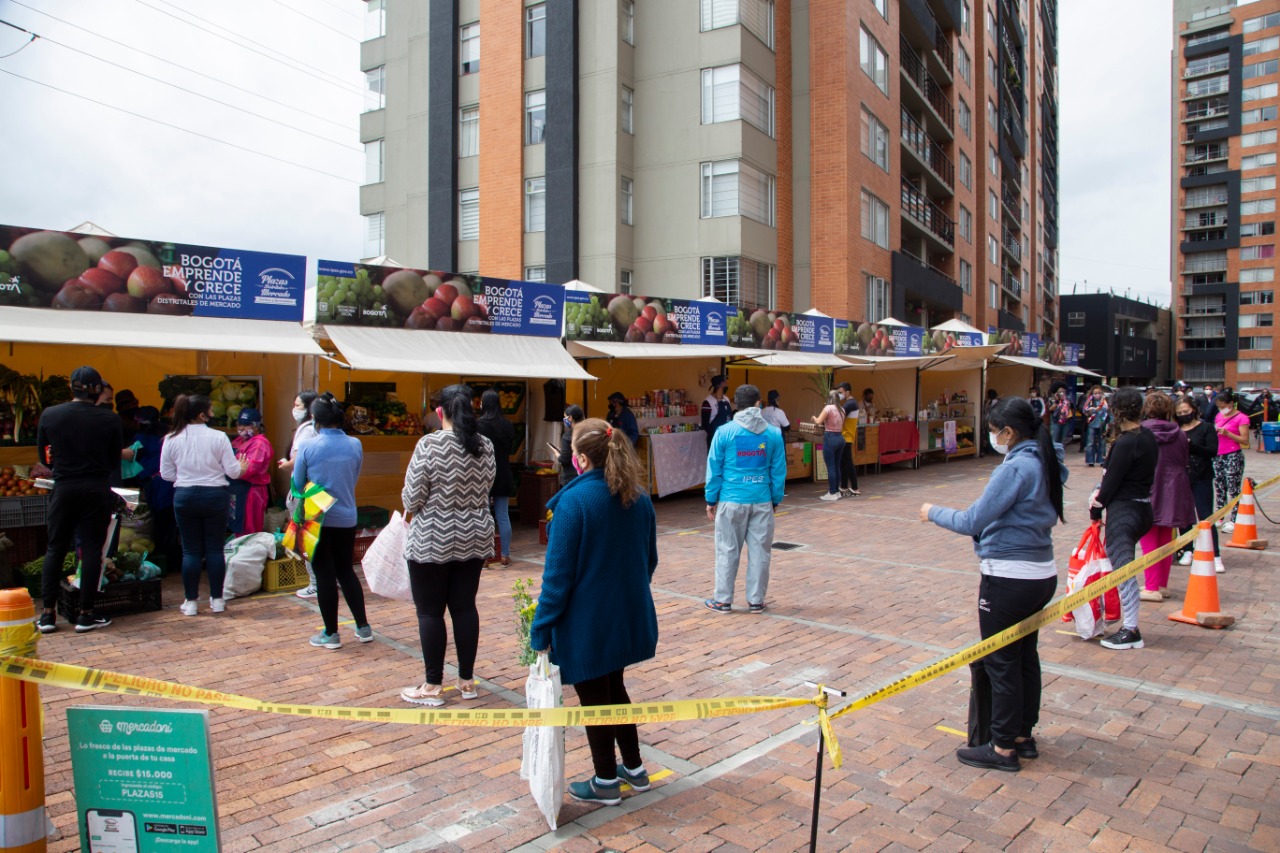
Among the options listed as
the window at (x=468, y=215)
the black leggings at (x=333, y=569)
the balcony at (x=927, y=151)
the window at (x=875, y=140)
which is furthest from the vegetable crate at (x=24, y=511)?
the balcony at (x=927, y=151)

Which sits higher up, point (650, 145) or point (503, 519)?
point (650, 145)

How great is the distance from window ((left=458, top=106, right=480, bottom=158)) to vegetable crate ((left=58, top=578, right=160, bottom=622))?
21872 millimetres

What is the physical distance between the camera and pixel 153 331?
335 inches

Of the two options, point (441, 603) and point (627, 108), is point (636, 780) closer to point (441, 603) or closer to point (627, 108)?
point (441, 603)

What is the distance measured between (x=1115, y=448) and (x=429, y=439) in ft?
16.5

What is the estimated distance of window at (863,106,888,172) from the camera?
27031mm

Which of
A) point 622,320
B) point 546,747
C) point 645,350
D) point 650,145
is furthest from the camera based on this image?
point 650,145

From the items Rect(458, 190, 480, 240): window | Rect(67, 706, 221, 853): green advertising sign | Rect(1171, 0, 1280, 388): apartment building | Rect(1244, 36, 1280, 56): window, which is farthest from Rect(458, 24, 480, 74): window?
Rect(1244, 36, 1280, 56): window

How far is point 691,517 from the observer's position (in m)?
13.0

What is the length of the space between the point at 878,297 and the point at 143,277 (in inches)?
932

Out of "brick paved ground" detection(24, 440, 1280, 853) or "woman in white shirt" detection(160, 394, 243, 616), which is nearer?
"brick paved ground" detection(24, 440, 1280, 853)

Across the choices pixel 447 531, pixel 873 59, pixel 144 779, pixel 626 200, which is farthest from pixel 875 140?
pixel 144 779

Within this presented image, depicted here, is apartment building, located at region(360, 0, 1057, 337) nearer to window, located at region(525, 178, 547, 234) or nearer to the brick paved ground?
window, located at region(525, 178, 547, 234)

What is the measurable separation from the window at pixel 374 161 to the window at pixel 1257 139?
87.1 m
